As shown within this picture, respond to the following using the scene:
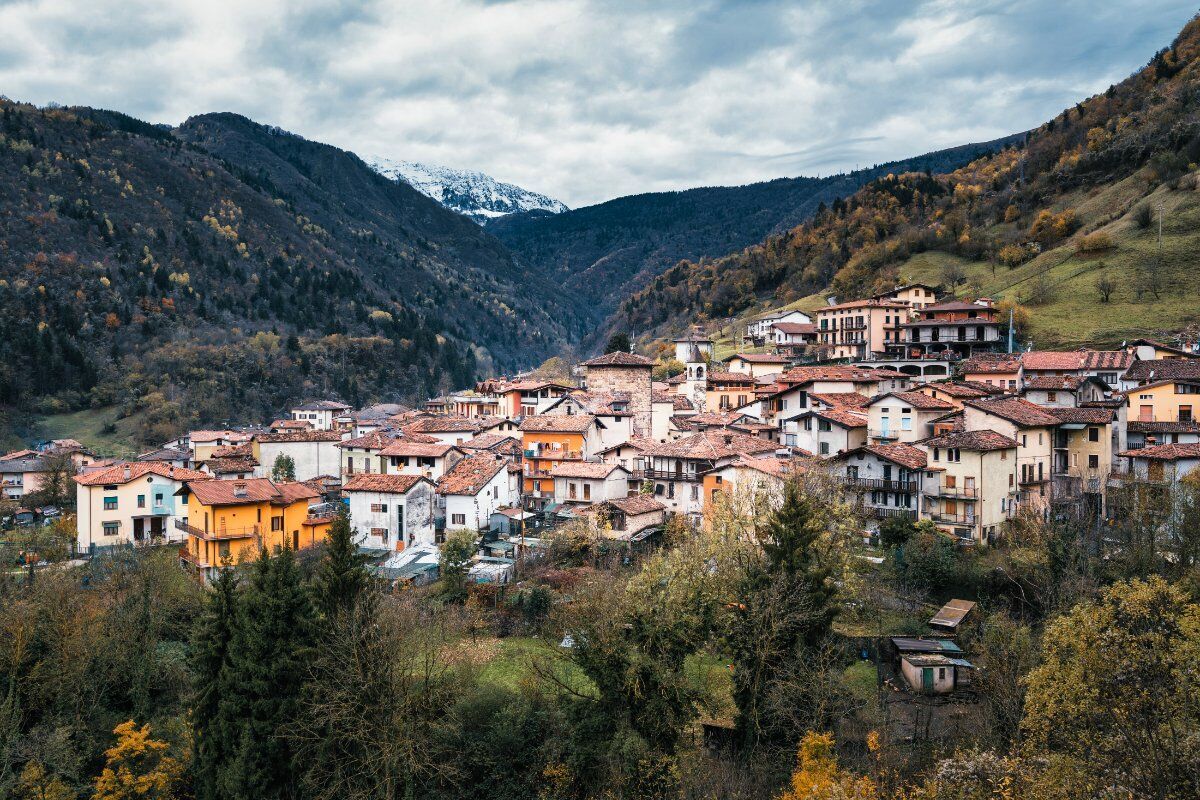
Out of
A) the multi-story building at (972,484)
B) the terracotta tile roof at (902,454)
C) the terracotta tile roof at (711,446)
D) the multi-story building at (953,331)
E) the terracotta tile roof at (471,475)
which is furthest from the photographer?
the multi-story building at (953,331)

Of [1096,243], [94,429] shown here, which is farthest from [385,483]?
[94,429]

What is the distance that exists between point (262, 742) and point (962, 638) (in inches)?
908

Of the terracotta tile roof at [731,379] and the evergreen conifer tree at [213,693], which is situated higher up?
the terracotta tile roof at [731,379]

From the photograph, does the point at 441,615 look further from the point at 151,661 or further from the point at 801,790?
the point at 801,790

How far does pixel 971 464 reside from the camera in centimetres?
3512

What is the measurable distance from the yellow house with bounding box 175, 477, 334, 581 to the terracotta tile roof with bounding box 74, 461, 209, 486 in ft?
22.2

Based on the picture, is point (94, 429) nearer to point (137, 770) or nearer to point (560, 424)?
point (560, 424)

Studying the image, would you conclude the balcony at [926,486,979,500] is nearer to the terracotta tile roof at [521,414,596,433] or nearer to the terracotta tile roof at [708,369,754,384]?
the terracotta tile roof at [521,414,596,433]

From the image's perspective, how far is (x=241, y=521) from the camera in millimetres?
39438

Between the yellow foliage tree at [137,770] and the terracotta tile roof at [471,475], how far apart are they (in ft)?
65.1

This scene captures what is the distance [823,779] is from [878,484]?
23.4m

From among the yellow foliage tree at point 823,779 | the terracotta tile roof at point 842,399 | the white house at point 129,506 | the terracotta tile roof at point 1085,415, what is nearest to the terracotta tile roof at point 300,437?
the white house at point 129,506

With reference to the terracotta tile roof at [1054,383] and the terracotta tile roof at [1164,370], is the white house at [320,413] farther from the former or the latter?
the terracotta tile roof at [1164,370]

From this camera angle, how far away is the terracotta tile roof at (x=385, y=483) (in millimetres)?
41719
